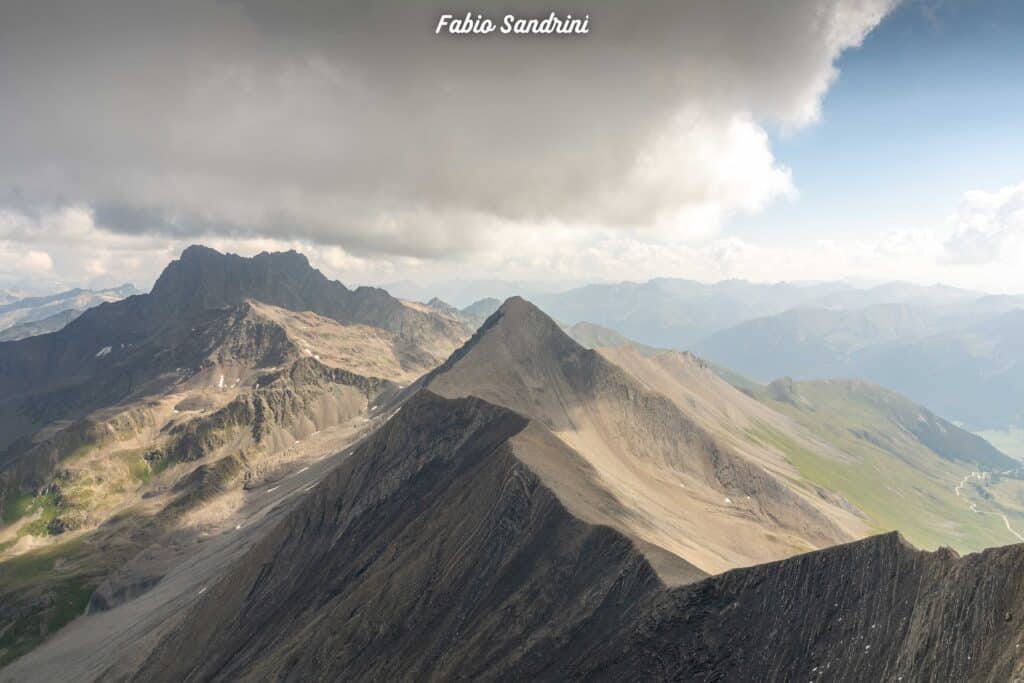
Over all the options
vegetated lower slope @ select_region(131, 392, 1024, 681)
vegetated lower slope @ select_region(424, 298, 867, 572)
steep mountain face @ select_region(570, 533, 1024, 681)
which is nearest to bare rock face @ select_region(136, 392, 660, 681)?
vegetated lower slope @ select_region(131, 392, 1024, 681)

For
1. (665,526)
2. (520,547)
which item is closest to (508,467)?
(520,547)

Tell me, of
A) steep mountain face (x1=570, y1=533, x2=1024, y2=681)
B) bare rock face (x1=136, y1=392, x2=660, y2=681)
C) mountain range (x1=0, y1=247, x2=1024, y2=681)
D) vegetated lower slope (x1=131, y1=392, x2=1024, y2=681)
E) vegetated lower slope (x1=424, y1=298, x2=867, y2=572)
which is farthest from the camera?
vegetated lower slope (x1=424, y1=298, x2=867, y2=572)

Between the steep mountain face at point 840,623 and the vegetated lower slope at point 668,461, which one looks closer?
the steep mountain face at point 840,623

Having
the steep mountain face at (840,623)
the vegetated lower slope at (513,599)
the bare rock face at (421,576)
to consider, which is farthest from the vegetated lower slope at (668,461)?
the steep mountain face at (840,623)

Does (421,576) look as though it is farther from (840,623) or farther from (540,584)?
(840,623)

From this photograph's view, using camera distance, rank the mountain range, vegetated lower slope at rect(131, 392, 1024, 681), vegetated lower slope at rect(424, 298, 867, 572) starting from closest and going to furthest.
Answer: vegetated lower slope at rect(131, 392, 1024, 681)
the mountain range
vegetated lower slope at rect(424, 298, 867, 572)

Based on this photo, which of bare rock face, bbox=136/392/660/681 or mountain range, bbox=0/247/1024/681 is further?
bare rock face, bbox=136/392/660/681

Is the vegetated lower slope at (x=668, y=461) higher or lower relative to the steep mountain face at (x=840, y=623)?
lower

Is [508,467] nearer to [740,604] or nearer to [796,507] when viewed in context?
[740,604]

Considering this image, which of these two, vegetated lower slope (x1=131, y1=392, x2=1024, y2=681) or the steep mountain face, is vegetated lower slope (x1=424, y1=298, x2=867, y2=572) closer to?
vegetated lower slope (x1=131, y1=392, x2=1024, y2=681)

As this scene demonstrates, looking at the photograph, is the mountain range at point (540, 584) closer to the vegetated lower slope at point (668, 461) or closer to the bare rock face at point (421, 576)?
the bare rock face at point (421, 576)
